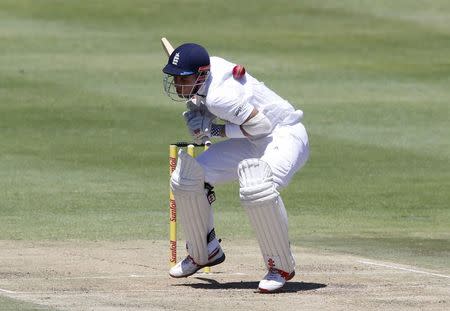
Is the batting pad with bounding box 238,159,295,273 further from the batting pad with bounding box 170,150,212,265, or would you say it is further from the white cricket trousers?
the batting pad with bounding box 170,150,212,265

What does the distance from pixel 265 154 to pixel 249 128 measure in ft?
0.87

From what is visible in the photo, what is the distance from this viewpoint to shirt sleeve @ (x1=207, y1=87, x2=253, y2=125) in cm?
842

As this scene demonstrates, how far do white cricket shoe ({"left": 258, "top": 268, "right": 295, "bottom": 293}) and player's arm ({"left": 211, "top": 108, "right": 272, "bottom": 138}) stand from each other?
35.6 inches

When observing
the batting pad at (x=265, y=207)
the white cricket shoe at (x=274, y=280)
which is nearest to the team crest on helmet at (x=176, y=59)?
the batting pad at (x=265, y=207)

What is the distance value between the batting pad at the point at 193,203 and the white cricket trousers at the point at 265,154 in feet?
0.36

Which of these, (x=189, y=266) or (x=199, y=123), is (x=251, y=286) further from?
(x=199, y=123)

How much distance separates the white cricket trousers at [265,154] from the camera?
28.4ft

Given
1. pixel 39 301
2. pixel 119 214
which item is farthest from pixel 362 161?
pixel 39 301

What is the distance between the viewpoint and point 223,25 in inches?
1043

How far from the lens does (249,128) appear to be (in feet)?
28.1

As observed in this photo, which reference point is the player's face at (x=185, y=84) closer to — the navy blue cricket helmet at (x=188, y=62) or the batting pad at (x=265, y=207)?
the navy blue cricket helmet at (x=188, y=62)

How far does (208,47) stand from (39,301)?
16.2 meters

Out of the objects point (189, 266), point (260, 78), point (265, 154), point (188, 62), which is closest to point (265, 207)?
point (265, 154)

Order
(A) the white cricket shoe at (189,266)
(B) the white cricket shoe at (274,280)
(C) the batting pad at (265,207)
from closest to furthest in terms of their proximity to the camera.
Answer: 1. (C) the batting pad at (265,207)
2. (B) the white cricket shoe at (274,280)
3. (A) the white cricket shoe at (189,266)
